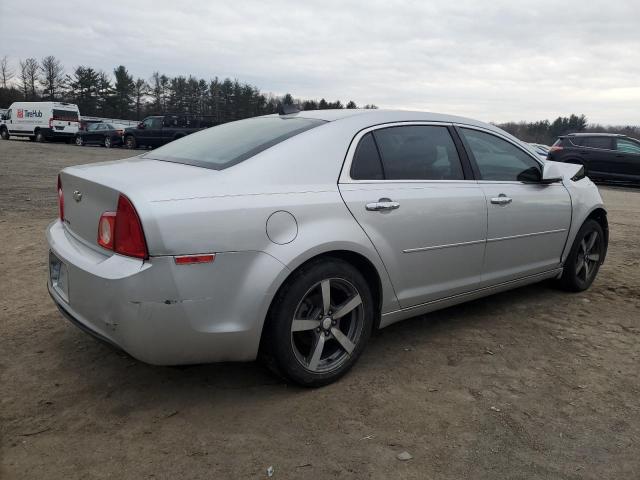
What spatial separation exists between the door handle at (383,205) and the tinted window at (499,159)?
0.96 metres

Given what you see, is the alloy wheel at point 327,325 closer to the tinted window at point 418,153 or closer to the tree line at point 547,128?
the tinted window at point 418,153

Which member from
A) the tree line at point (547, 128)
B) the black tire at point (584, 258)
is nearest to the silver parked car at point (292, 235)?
the black tire at point (584, 258)

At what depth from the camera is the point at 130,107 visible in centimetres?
7144

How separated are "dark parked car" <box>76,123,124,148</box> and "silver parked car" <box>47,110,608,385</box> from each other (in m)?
25.7

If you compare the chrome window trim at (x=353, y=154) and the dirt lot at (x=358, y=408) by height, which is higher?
the chrome window trim at (x=353, y=154)

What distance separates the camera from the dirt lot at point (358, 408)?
2316 millimetres

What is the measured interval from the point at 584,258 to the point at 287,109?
2907mm

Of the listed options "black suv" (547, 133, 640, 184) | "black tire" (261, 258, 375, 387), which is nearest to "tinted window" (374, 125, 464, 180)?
"black tire" (261, 258, 375, 387)

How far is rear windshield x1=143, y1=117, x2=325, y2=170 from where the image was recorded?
115 inches

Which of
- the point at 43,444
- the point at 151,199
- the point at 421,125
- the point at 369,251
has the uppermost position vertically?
the point at 421,125

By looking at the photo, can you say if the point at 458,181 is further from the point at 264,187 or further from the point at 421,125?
the point at 264,187

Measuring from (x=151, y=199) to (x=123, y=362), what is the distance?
1.26 m

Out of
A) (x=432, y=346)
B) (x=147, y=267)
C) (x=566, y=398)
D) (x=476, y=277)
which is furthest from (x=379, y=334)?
(x=147, y=267)

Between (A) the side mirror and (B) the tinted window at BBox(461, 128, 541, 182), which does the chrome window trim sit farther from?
(A) the side mirror
